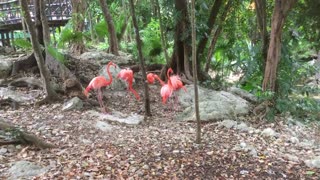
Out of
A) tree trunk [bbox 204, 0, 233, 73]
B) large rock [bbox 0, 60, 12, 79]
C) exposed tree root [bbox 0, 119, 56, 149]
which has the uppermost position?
tree trunk [bbox 204, 0, 233, 73]

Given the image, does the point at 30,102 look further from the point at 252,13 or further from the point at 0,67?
the point at 252,13

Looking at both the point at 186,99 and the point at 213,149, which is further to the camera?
the point at 186,99

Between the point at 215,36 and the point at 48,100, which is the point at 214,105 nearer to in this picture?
the point at 48,100

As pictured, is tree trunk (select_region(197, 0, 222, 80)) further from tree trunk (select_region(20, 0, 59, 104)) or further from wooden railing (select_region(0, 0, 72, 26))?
wooden railing (select_region(0, 0, 72, 26))

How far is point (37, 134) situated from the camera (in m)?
3.58

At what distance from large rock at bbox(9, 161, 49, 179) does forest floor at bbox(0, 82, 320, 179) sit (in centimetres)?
5

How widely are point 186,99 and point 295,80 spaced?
67.3 inches

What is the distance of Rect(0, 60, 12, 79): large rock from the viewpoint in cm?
591

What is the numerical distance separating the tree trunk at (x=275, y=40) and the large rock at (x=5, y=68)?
161 inches

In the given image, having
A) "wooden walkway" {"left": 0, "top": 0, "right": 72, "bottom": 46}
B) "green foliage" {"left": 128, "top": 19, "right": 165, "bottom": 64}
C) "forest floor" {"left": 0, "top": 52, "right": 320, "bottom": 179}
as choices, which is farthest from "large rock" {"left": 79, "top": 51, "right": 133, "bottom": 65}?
"wooden walkway" {"left": 0, "top": 0, "right": 72, "bottom": 46}

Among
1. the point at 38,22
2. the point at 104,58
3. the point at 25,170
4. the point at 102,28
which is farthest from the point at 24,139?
the point at 102,28

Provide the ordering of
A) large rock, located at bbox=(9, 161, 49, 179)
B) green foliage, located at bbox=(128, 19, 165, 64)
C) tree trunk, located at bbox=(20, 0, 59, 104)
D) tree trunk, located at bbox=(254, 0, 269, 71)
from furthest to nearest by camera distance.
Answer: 1. green foliage, located at bbox=(128, 19, 165, 64)
2. tree trunk, located at bbox=(254, 0, 269, 71)
3. tree trunk, located at bbox=(20, 0, 59, 104)
4. large rock, located at bbox=(9, 161, 49, 179)

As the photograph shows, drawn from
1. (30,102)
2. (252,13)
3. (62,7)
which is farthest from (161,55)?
(62,7)

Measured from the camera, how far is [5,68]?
5.98 m
